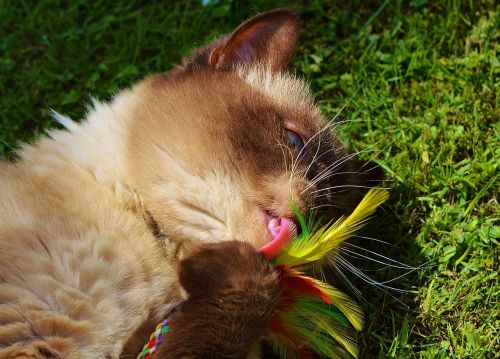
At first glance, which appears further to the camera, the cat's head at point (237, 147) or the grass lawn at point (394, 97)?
the grass lawn at point (394, 97)

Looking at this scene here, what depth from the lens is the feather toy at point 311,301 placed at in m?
2.87

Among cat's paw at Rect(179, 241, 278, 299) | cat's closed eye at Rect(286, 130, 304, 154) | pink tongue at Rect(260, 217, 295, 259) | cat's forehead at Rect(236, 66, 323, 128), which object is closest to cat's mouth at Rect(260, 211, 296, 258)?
pink tongue at Rect(260, 217, 295, 259)

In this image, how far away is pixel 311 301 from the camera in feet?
10.1

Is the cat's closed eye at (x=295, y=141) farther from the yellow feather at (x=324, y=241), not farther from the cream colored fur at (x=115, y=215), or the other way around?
the yellow feather at (x=324, y=241)

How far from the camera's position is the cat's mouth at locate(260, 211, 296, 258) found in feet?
9.11

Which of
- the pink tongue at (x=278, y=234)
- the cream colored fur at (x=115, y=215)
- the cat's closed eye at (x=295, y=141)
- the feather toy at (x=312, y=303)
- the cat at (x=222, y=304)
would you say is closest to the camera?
the cat at (x=222, y=304)

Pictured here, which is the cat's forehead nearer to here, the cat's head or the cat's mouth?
the cat's head

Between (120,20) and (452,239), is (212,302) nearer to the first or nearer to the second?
(452,239)

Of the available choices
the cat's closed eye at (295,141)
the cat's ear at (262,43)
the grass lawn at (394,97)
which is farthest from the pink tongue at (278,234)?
the cat's ear at (262,43)

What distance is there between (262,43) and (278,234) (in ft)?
4.02

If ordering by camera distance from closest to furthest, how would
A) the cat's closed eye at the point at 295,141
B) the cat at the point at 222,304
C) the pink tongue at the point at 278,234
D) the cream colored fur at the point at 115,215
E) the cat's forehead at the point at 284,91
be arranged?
the cat at the point at 222,304
the cream colored fur at the point at 115,215
the pink tongue at the point at 278,234
the cat's closed eye at the point at 295,141
the cat's forehead at the point at 284,91

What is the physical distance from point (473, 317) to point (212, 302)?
5.13ft

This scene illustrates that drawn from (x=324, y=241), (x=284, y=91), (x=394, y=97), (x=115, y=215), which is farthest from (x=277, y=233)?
(x=394, y=97)

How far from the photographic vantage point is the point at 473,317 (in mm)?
3404
